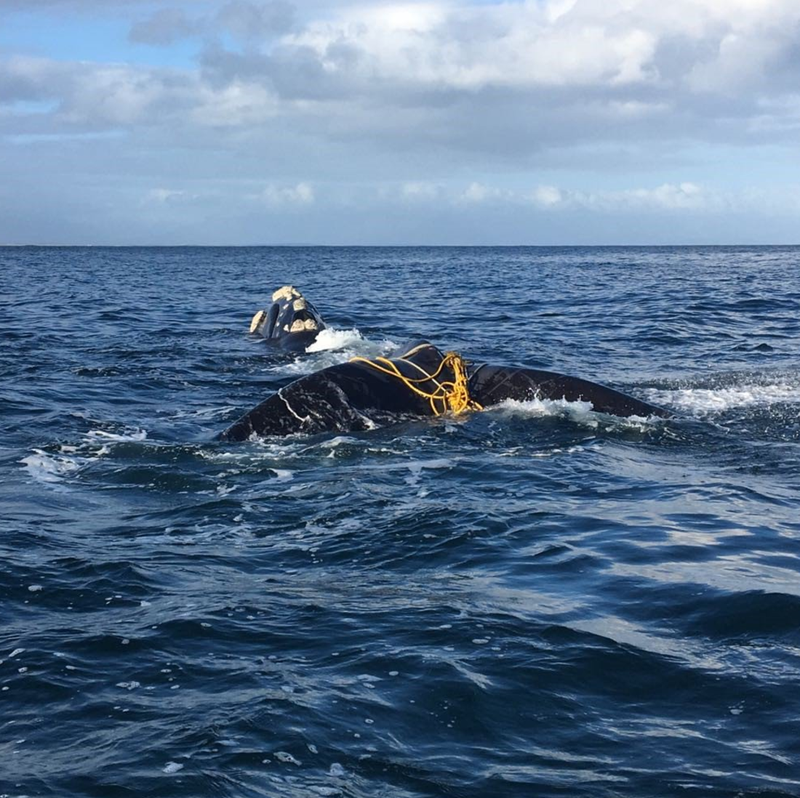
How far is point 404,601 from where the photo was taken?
24.2ft

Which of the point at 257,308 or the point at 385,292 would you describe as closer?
Result: the point at 257,308

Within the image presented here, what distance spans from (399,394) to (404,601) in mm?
6362

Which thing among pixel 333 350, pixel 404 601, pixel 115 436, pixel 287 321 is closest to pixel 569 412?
pixel 115 436

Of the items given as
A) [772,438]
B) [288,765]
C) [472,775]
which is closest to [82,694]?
[288,765]

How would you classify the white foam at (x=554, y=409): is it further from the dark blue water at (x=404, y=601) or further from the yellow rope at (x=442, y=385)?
the yellow rope at (x=442, y=385)

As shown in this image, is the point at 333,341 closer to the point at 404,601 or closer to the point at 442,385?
the point at 442,385

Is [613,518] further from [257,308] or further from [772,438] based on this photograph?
[257,308]

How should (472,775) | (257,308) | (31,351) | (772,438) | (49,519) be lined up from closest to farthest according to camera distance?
(472,775)
(49,519)
(772,438)
(31,351)
(257,308)

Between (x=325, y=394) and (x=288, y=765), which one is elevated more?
(x=325, y=394)

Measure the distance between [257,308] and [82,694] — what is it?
3007 cm

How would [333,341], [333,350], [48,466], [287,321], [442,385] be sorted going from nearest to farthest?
[48,466]
[442,385]
[333,350]
[333,341]
[287,321]

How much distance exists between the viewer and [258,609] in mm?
7160

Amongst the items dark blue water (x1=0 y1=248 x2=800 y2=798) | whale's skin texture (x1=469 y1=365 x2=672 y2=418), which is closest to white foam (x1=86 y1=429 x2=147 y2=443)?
dark blue water (x1=0 y1=248 x2=800 y2=798)

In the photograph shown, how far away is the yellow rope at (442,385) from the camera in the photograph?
536 inches
